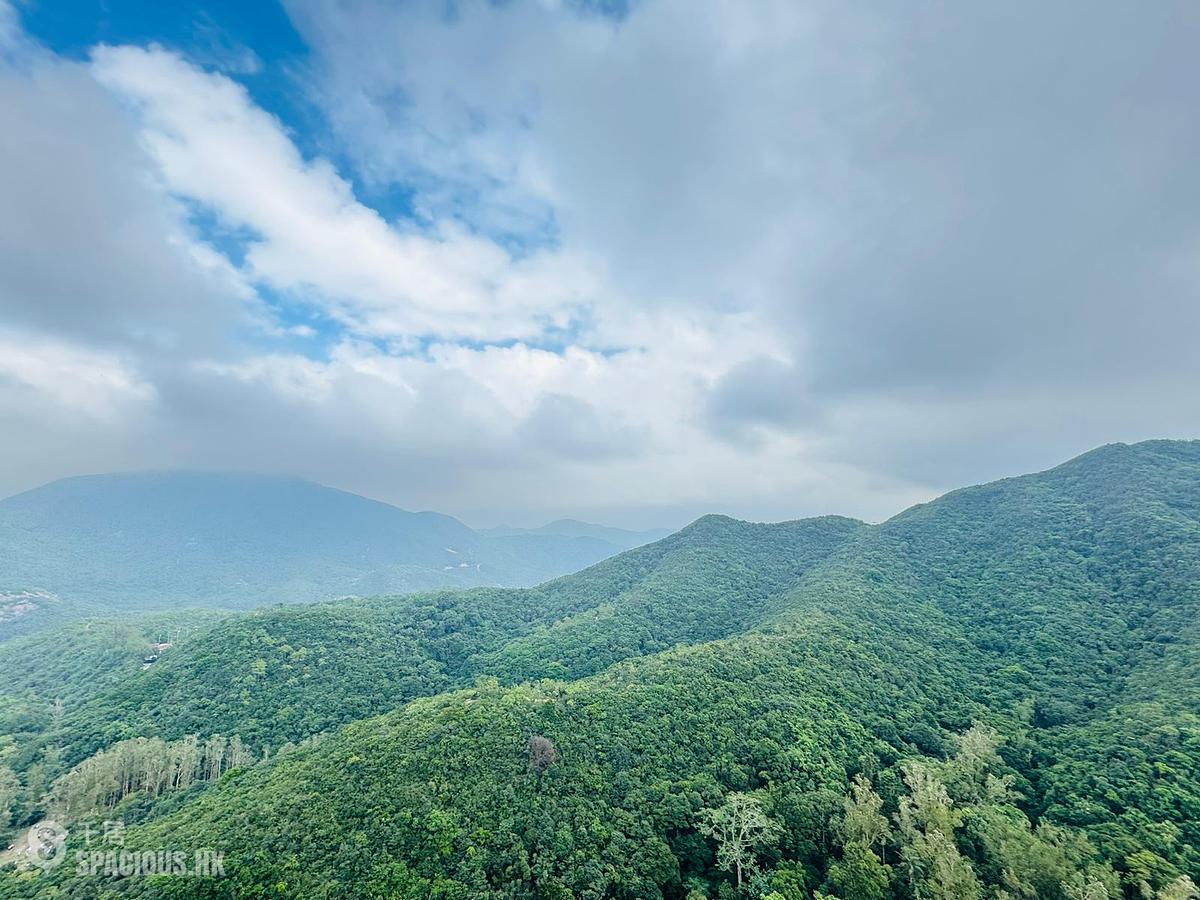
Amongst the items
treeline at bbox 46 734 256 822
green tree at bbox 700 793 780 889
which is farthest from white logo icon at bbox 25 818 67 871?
green tree at bbox 700 793 780 889

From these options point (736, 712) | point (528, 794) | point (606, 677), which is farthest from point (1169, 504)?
point (528, 794)

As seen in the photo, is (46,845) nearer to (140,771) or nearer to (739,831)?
(140,771)

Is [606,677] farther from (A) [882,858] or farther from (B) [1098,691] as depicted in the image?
(B) [1098,691]

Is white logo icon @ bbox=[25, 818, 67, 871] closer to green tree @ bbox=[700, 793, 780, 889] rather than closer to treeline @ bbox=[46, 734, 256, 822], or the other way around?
treeline @ bbox=[46, 734, 256, 822]

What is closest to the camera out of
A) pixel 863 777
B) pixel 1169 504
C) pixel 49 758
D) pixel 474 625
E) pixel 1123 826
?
pixel 1123 826

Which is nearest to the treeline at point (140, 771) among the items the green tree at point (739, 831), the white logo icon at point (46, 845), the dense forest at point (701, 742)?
the dense forest at point (701, 742)

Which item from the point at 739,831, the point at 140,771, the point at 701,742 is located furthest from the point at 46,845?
the point at 739,831
